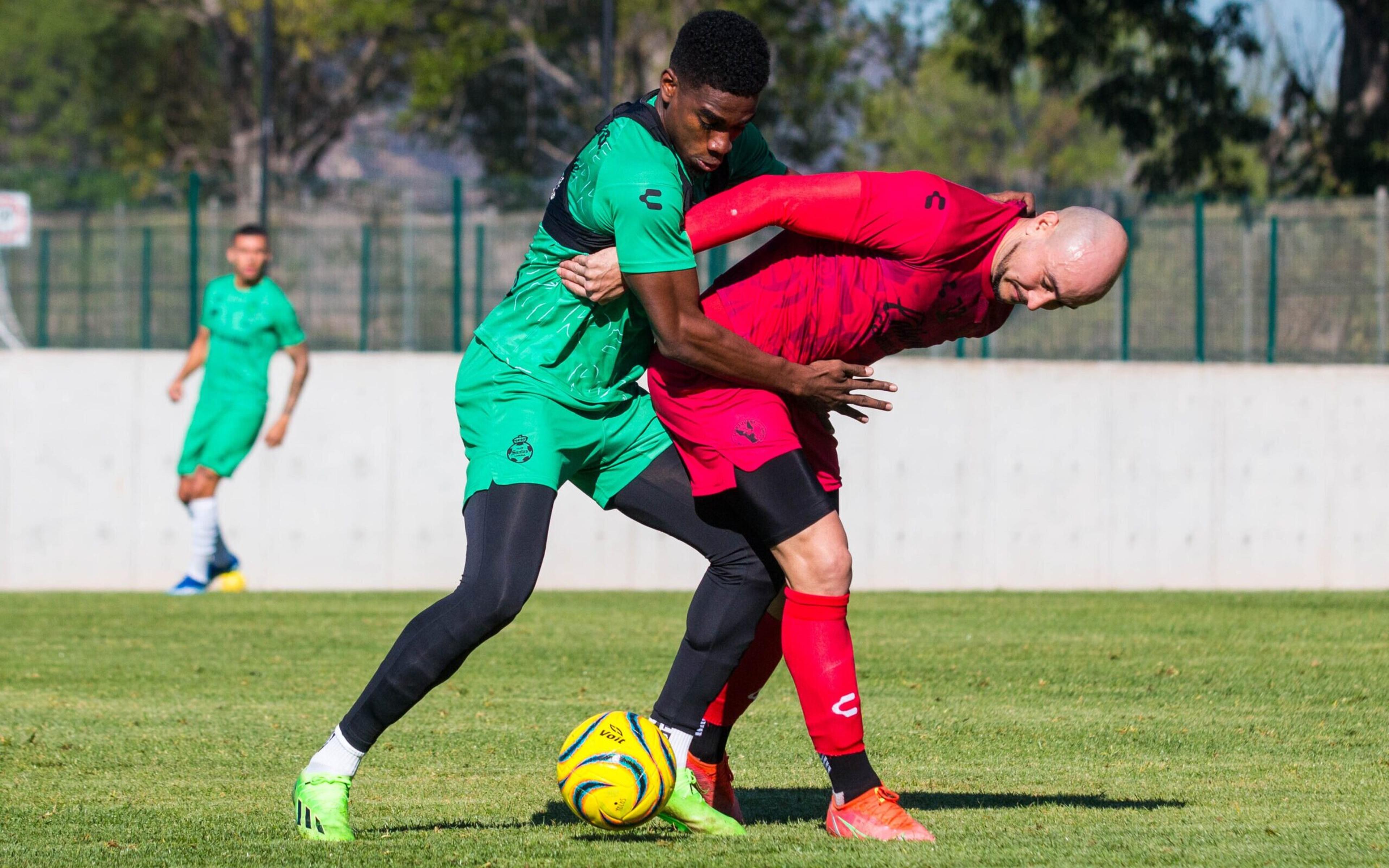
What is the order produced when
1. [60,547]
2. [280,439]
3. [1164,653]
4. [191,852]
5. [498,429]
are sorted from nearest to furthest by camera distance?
[191,852], [498,429], [1164,653], [280,439], [60,547]

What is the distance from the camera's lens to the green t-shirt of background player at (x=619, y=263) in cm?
455

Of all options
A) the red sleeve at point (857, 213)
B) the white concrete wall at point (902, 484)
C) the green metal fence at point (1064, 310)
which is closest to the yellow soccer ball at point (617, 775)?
the red sleeve at point (857, 213)

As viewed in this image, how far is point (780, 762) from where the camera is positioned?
20.6 ft

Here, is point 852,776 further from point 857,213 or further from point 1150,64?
point 1150,64

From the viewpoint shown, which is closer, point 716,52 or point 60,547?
point 716,52

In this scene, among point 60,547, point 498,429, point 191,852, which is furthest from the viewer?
point 60,547

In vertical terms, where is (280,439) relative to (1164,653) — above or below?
above

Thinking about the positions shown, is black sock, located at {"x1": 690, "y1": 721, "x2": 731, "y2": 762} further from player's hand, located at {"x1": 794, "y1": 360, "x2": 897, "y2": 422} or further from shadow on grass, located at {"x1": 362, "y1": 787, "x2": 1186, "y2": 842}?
player's hand, located at {"x1": 794, "y1": 360, "x2": 897, "y2": 422}

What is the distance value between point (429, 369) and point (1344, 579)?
7452 millimetres

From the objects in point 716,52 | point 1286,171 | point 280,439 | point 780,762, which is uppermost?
point 1286,171

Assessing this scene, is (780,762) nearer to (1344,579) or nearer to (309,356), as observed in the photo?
(309,356)

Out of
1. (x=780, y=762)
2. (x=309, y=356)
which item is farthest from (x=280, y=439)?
(x=780, y=762)

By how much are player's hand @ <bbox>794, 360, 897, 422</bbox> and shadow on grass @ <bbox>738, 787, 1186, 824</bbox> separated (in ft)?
3.94

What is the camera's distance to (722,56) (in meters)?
4.55
